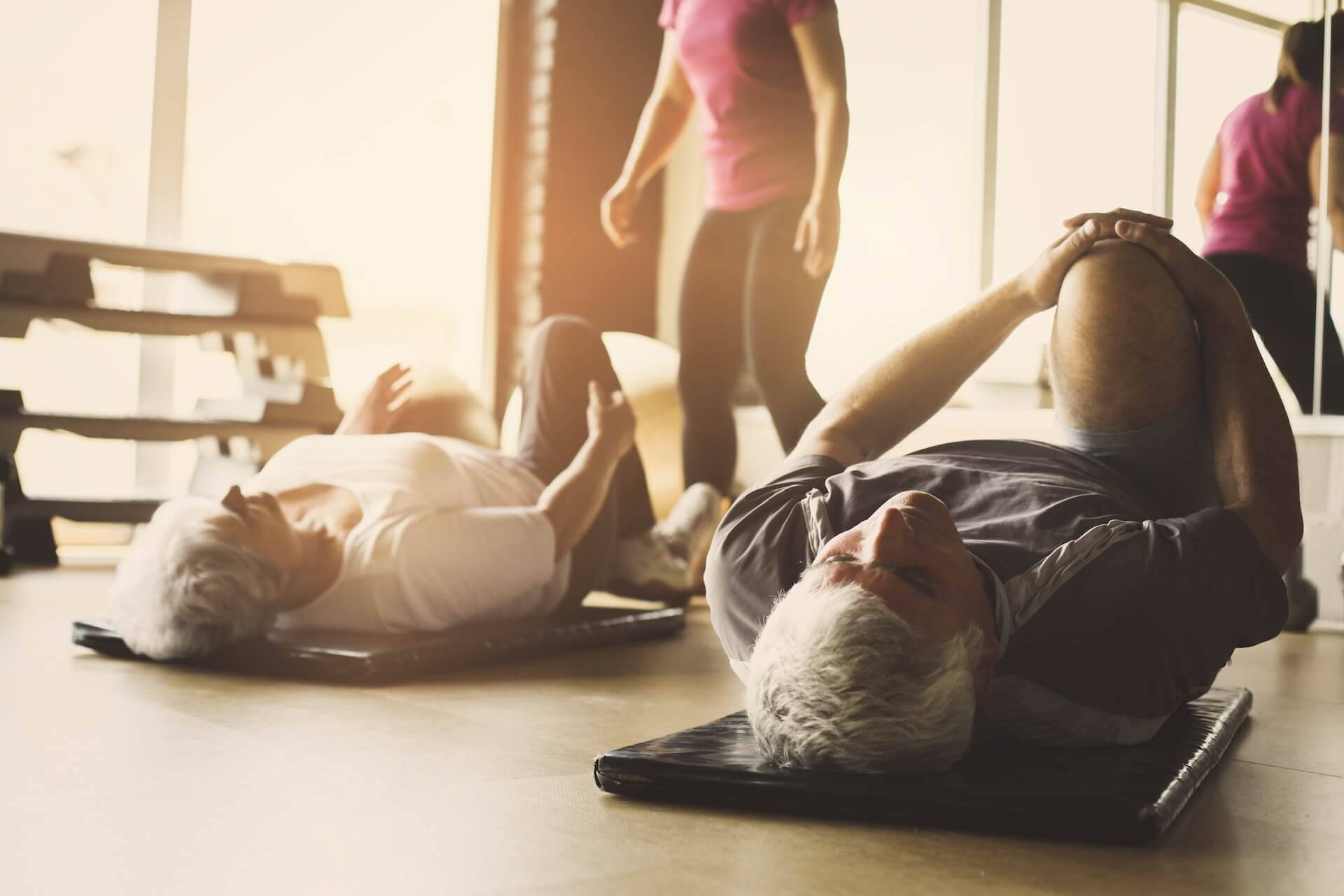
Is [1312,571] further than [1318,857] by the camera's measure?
Yes

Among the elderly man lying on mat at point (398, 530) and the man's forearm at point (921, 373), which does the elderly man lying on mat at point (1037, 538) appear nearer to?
the man's forearm at point (921, 373)

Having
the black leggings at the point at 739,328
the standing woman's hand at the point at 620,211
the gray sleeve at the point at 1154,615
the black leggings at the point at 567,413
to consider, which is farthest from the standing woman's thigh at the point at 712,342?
the gray sleeve at the point at 1154,615

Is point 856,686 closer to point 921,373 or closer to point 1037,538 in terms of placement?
point 1037,538

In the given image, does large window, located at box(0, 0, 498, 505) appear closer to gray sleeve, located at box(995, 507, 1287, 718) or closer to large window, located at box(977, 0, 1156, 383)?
large window, located at box(977, 0, 1156, 383)

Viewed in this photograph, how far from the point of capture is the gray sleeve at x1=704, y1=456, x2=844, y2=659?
1.56 m

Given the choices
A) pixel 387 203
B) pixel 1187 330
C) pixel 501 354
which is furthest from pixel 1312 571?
pixel 387 203

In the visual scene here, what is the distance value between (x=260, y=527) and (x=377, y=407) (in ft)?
2.71

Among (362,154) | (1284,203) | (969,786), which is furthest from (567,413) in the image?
(362,154)

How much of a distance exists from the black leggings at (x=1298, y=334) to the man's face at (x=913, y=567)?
8.86 ft

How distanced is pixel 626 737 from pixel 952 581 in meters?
0.71

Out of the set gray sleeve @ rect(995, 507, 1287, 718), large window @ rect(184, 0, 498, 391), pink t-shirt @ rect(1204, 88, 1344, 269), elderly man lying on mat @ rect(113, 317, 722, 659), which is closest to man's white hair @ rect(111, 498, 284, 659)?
elderly man lying on mat @ rect(113, 317, 722, 659)

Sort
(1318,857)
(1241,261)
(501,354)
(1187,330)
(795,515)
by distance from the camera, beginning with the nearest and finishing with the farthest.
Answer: (1318,857)
(795,515)
(1187,330)
(1241,261)
(501,354)

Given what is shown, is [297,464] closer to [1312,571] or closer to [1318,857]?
[1318,857]

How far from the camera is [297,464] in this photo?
2600mm
